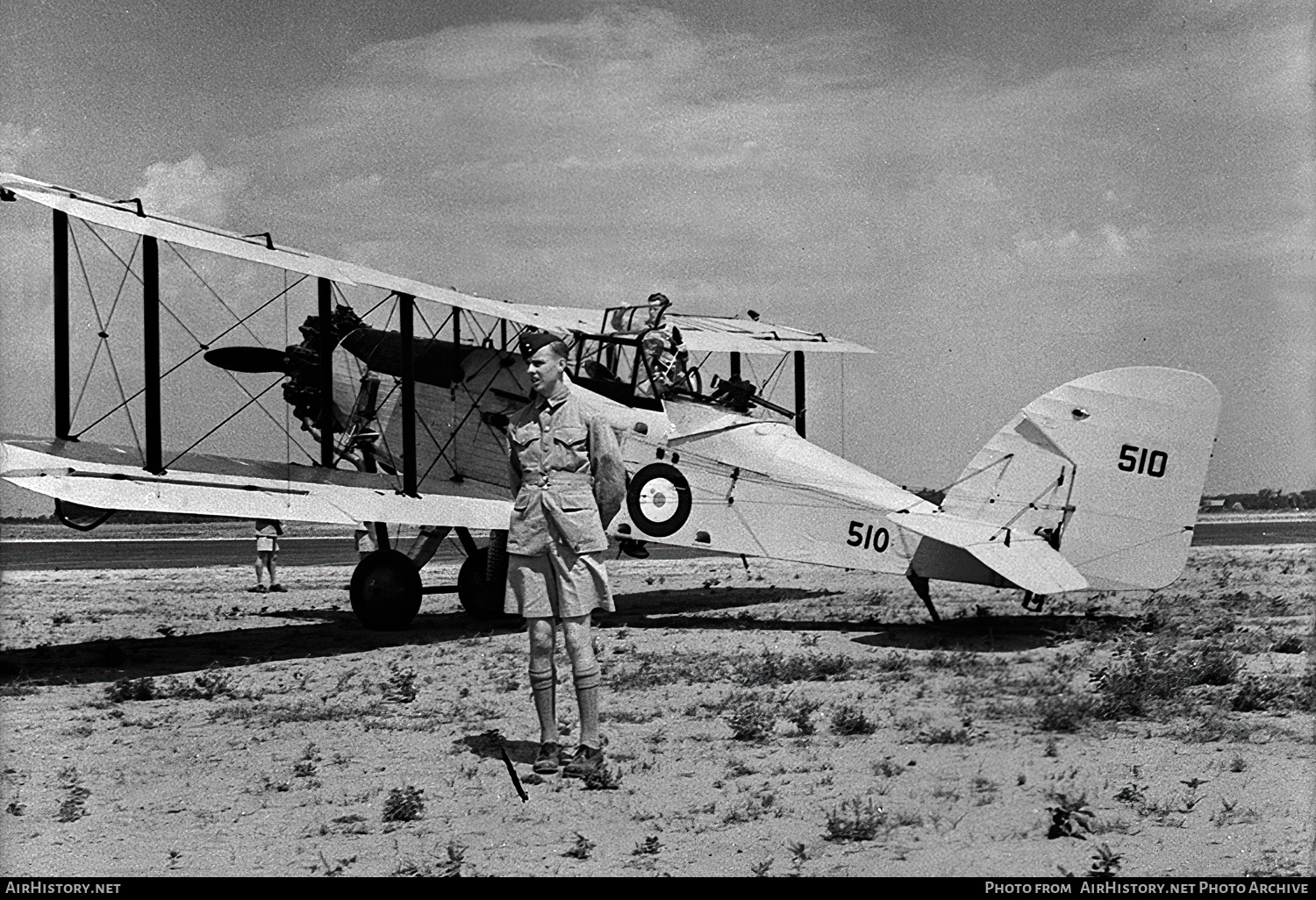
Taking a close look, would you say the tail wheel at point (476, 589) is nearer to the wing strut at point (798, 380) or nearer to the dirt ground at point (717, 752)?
the dirt ground at point (717, 752)

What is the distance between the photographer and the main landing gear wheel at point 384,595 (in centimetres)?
1187

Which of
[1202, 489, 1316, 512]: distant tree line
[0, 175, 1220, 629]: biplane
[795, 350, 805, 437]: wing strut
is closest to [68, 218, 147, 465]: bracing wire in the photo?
[0, 175, 1220, 629]: biplane

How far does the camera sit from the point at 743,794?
555cm

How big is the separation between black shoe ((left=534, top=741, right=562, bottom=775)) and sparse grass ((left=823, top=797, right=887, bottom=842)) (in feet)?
5.10

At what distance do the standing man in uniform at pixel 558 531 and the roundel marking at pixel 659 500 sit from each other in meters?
5.69

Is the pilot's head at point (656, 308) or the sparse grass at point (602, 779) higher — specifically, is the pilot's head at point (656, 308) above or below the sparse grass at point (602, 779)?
above

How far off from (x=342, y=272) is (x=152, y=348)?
213cm

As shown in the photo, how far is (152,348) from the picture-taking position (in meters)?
10.0

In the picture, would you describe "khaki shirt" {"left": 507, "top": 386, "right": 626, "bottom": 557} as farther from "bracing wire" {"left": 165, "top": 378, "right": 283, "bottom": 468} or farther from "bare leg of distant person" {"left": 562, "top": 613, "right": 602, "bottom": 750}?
"bracing wire" {"left": 165, "top": 378, "right": 283, "bottom": 468}

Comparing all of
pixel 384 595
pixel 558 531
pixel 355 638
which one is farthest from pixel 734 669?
pixel 355 638

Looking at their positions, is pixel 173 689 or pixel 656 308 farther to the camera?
pixel 656 308

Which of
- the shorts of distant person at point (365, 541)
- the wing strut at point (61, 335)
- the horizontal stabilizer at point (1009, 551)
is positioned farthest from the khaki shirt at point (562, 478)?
the shorts of distant person at point (365, 541)

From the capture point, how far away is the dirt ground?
4.77 metres

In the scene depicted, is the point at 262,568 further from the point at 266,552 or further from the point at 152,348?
the point at 152,348
